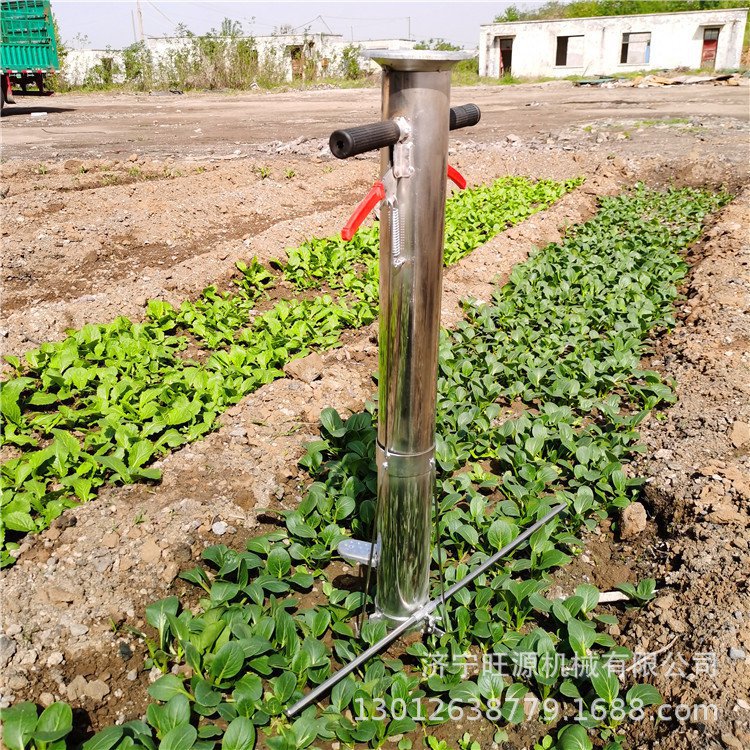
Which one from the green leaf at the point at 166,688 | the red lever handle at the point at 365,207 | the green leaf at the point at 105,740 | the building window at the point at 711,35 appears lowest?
the green leaf at the point at 166,688

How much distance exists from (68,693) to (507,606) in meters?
1.60

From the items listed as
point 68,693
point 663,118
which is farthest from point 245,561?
point 663,118

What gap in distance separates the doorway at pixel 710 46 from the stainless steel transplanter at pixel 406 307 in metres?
40.1

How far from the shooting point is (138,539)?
296cm

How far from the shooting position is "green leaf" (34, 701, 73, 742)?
1.98m

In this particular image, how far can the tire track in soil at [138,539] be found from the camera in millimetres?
2436

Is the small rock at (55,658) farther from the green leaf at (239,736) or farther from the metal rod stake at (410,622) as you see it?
the metal rod stake at (410,622)

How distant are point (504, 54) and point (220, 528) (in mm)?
40708

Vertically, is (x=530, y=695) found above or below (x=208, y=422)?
below

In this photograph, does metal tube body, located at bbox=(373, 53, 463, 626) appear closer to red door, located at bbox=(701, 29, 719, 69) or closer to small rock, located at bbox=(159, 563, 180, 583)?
small rock, located at bbox=(159, 563, 180, 583)

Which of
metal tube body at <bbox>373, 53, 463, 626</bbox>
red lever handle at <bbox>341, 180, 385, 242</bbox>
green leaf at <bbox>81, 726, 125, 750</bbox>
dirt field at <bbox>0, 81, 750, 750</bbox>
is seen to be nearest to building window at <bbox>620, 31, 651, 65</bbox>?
dirt field at <bbox>0, 81, 750, 750</bbox>

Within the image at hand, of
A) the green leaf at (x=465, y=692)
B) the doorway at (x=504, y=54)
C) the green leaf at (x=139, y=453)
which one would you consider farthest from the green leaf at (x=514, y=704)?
the doorway at (x=504, y=54)

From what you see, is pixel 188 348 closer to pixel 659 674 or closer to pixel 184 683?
pixel 184 683

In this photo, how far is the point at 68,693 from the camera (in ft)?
7.75
